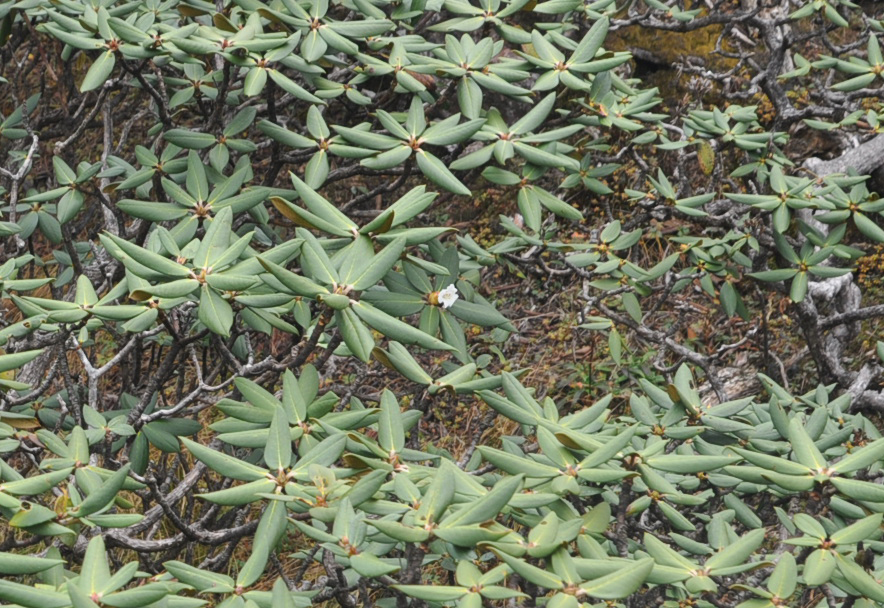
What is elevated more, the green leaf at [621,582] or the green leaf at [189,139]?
the green leaf at [189,139]

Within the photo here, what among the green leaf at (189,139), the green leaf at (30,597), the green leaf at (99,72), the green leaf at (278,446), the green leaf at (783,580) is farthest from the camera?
the green leaf at (189,139)

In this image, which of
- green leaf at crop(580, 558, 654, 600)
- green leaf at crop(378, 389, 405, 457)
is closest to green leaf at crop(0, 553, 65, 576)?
green leaf at crop(378, 389, 405, 457)

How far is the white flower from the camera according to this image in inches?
75.2

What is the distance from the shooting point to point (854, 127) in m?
3.78

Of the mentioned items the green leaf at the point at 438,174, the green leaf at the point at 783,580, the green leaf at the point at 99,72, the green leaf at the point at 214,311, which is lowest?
the green leaf at the point at 783,580

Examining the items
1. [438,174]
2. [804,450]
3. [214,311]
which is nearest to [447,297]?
[438,174]

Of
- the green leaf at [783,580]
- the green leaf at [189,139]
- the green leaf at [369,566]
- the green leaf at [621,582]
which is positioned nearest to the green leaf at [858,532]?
the green leaf at [783,580]

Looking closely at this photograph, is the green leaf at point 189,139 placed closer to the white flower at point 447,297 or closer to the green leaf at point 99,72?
the green leaf at point 99,72

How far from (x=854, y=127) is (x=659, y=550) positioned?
2.92 metres

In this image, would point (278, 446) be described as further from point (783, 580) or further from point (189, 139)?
point (189, 139)

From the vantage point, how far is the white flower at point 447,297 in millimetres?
1910

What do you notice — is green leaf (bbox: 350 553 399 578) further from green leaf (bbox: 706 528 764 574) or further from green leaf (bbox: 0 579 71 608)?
green leaf (bbox: 706 528 764 574)

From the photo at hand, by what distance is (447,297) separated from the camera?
6.33 ft

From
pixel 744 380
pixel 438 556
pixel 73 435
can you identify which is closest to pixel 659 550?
pixel 438 556
